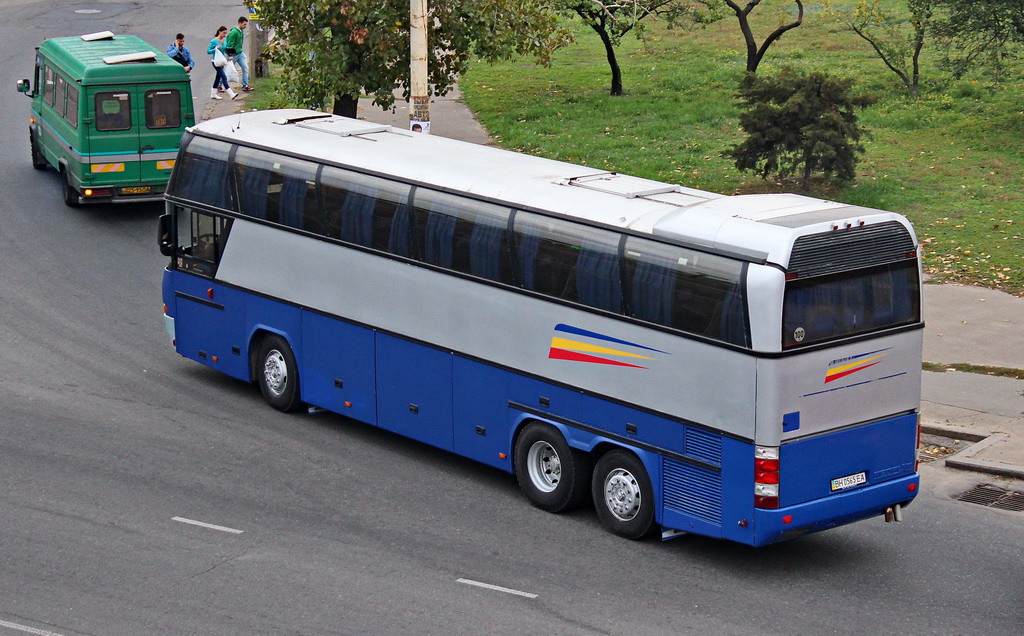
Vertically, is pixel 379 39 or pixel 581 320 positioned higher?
pixel 379 39

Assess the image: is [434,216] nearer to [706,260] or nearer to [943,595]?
[706,260]

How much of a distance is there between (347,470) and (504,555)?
283 centimetres

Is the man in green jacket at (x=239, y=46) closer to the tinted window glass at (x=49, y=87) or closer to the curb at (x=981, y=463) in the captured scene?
the tinted window glass at (x=49, y=87)

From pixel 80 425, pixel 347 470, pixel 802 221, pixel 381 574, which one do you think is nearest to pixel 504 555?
pixel 381 574

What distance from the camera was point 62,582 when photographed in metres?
11.0

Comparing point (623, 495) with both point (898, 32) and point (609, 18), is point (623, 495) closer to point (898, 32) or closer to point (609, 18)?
point (609, 18)

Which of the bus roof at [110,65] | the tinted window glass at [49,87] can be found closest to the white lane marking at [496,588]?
the bus roof at [110,65]

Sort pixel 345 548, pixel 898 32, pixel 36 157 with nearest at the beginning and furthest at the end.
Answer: pixel 345 548 < pixel 36 157 < pixel 898 32

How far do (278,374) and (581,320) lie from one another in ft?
16.8

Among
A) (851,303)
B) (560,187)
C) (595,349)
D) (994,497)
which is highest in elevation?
(560,187)

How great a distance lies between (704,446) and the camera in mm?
11094

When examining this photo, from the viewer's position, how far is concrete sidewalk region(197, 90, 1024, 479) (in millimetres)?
14023

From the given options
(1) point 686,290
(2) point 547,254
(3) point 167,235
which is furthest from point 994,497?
(3) point 167,235


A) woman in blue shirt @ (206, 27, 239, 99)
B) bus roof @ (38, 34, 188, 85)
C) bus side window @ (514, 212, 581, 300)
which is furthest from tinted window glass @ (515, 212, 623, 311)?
woman in blue shirt @ (206, 27, 239, 99)
